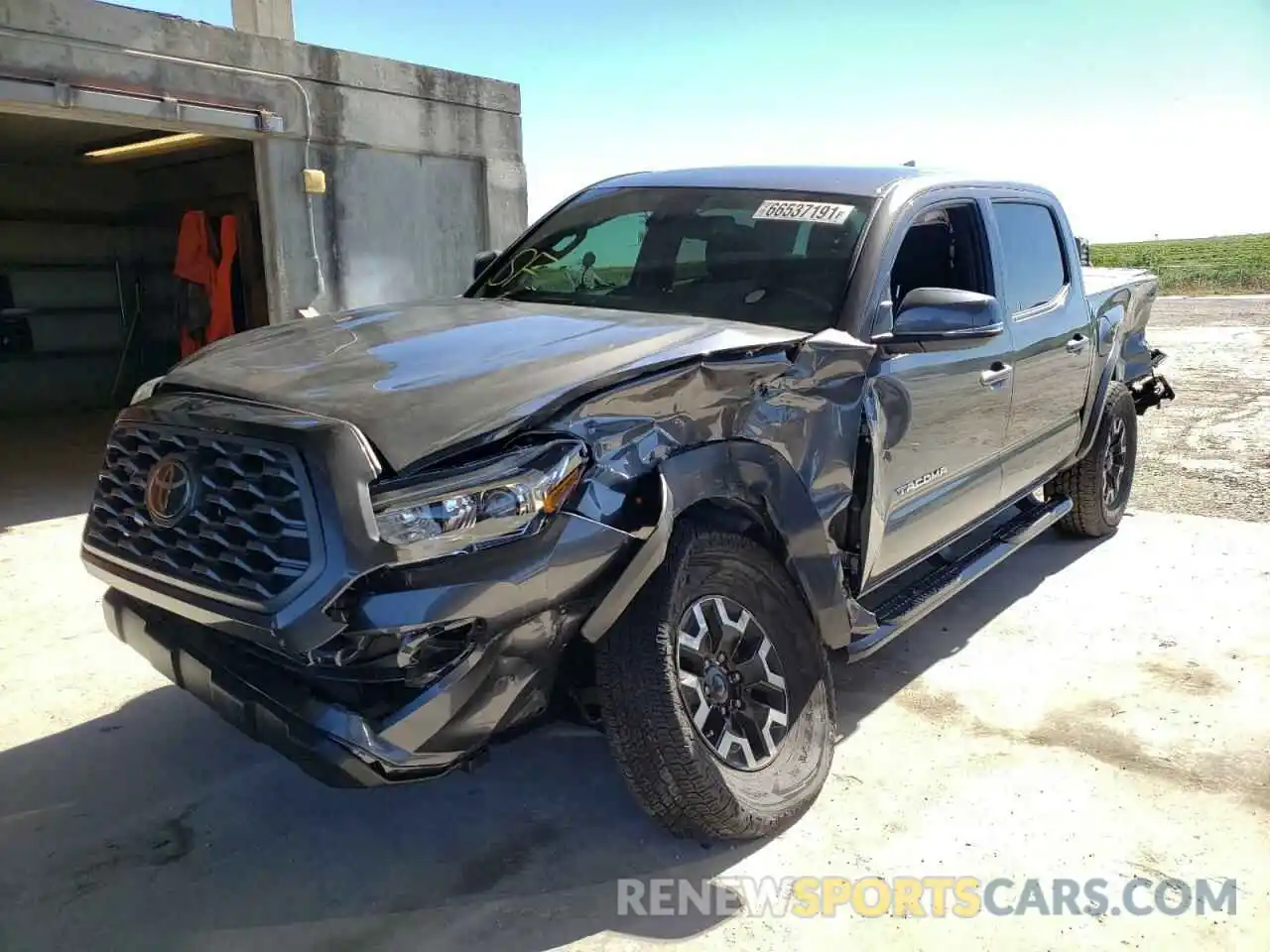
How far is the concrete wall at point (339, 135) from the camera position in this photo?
22.6 feet

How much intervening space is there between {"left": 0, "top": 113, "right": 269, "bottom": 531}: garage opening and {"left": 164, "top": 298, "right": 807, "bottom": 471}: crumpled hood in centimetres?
748

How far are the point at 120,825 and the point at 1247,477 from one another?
7517 millimetres

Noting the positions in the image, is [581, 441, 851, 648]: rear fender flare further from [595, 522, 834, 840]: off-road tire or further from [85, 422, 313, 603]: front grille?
[85, 422, 313, 603]: front grille

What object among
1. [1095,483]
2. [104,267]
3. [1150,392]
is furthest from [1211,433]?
[104,267]

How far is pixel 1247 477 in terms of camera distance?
7.37m

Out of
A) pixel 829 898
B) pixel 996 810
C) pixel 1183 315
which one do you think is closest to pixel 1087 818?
pixel 996 810

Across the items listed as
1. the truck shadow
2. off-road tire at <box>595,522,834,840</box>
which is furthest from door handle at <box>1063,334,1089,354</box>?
off-road tire at <box>595,522,834,840</box>

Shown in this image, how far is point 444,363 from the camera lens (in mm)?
2668

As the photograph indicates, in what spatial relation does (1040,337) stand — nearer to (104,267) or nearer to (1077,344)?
(1077,344)

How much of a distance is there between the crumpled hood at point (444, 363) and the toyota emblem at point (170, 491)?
0.77 ft

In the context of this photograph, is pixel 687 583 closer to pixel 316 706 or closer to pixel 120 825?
pixel 316 706

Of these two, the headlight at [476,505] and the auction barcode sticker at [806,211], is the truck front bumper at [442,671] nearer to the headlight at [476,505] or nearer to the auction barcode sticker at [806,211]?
the headlight at [476,505]

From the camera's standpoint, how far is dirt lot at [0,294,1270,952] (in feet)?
8.48

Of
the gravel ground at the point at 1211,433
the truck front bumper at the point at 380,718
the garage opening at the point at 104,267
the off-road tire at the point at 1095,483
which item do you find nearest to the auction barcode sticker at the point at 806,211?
the truck front bumper at the point at 380,718
